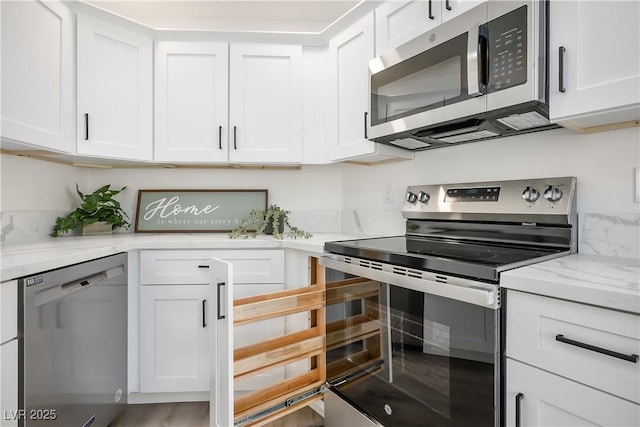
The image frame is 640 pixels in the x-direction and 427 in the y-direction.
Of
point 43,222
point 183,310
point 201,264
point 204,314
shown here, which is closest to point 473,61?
point 201,264

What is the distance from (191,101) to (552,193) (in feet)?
6.38

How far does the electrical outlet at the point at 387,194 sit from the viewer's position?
2.13 meters

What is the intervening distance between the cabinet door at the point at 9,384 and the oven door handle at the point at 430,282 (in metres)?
1.13

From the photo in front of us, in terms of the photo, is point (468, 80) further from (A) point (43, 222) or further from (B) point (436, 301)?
(A) point (43, 222)

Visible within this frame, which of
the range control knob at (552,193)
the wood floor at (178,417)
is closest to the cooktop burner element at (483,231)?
the range control knob at (552,193)

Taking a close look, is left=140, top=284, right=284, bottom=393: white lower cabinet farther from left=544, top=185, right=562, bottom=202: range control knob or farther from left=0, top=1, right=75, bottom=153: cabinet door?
left=544, top=185, right=562, bottom=202: range control knob

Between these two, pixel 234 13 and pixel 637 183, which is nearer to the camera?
pixel 637 183

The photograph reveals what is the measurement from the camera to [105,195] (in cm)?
225

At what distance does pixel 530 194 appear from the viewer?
4.57 ft

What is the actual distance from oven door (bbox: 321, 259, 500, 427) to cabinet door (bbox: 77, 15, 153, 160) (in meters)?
1.39

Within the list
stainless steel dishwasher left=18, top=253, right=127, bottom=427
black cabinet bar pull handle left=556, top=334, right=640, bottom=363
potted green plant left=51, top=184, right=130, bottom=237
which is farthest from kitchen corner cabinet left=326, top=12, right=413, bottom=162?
potted green plant left=51, top=184, right=130, bottom=237

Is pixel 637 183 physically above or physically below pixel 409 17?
below

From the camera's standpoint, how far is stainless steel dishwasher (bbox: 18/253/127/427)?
1.15m

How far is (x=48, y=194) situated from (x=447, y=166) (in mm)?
2269
